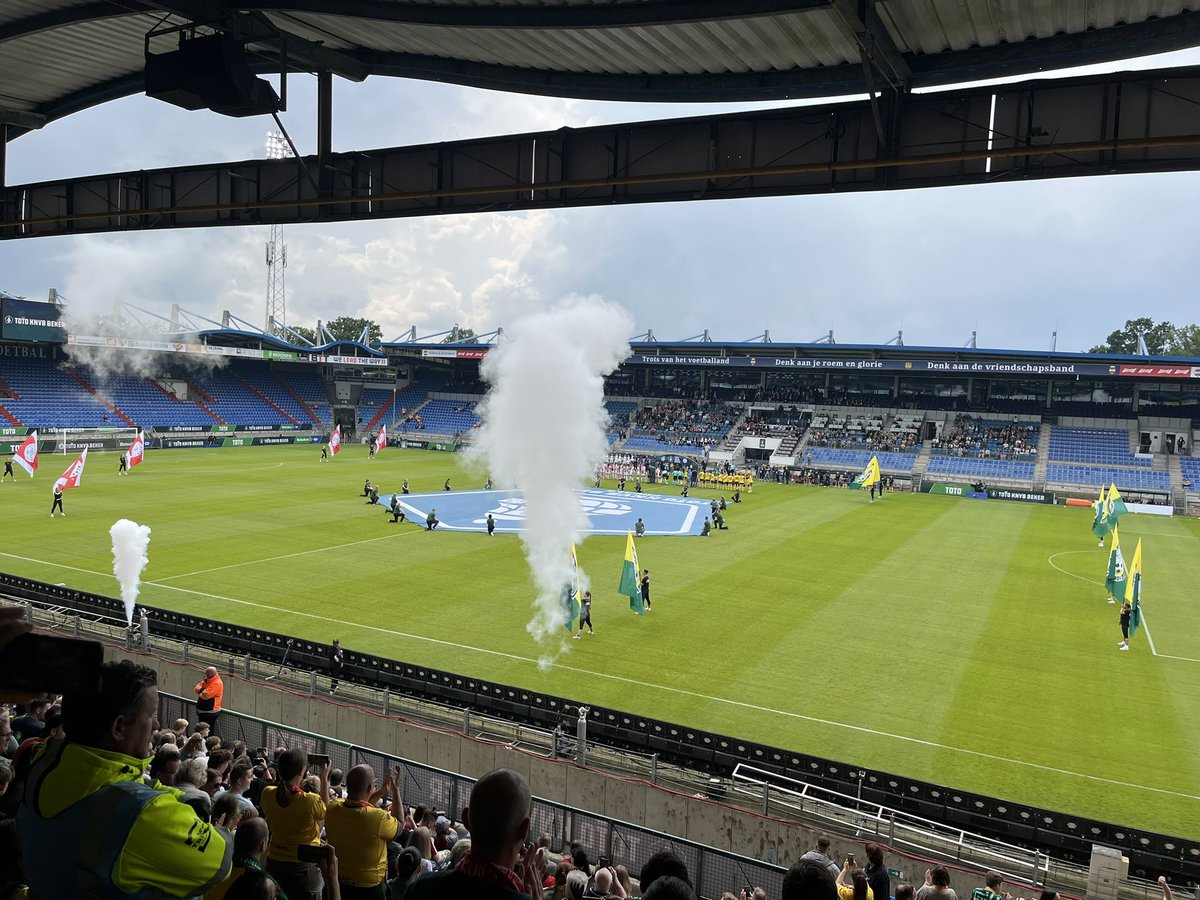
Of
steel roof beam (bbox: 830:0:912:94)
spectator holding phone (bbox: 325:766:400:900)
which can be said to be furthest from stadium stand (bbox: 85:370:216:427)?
spectator holding phone (bbox: 325:766:400:900)

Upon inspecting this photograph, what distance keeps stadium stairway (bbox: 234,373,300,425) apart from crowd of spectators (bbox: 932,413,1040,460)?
198ft

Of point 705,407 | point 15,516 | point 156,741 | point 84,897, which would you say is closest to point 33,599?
point 156,741

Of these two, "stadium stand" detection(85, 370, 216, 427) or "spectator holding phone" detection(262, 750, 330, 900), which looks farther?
"stadium stand" detection(85, 370, 216, 427)

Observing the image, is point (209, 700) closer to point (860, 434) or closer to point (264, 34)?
point (264, 34)

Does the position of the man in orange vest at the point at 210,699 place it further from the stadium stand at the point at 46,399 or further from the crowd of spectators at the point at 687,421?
the crowd of spectators at the point at 687,421

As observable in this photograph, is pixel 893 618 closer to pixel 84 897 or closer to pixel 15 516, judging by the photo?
pixel 84 897

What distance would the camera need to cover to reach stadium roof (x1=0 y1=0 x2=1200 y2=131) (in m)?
9.99

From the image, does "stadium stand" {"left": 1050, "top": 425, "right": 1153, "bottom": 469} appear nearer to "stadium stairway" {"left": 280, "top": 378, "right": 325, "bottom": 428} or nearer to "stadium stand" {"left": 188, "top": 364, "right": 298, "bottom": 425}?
"stadium stairway" {"left": 280, "top": 378, "right": 325, "bottom": 428}

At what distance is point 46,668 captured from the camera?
290 centimetres

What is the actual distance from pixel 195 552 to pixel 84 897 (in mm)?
30266

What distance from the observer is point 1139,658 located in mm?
22031

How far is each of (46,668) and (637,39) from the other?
1098 centimetres

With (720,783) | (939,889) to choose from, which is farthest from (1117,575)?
(939,889)

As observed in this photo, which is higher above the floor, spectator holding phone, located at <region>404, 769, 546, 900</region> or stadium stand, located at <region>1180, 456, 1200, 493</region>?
spectator holding phone, located at <region>404, 769, 546, 900</region>
